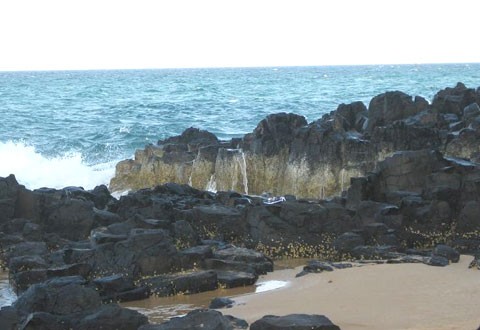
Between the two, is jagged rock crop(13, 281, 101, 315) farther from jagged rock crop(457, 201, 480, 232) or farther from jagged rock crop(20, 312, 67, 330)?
jagged rock crop(457, 201, 480, 232)

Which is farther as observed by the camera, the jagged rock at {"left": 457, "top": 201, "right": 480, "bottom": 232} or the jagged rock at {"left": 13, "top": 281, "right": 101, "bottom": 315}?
the jagged rock at {"left": 457, "top": 201, "right": 480, "bottom": 232}

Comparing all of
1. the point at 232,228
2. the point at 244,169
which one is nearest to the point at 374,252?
the point at 232,228

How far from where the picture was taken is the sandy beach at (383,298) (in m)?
11.3

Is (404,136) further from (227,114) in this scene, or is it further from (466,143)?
(227,114)

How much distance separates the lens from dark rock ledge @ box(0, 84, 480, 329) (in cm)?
1416

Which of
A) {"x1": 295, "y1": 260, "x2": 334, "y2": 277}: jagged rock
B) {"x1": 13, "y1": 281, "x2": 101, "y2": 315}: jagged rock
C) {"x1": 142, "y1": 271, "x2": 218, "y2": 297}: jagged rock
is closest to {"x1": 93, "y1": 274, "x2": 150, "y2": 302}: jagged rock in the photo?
{"x1": 142, "y1": 271, "x2": 218, "y2": 297}: jagged rock

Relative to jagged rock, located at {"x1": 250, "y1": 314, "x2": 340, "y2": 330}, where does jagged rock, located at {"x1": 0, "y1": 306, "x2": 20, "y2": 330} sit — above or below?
below

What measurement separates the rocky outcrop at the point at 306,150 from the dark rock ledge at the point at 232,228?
0.07m

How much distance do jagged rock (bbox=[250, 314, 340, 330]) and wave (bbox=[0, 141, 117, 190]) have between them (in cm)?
2156

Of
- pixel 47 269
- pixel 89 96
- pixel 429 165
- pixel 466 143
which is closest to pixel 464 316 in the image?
pixel 47 269

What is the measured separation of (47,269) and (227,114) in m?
41.5

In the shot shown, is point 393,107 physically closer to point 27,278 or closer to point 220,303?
point 27,278

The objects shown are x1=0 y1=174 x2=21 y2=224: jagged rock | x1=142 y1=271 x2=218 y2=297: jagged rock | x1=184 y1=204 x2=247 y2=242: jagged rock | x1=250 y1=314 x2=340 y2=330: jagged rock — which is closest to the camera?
x1=250 y1=314 x2=340 y2=330: jagged rock

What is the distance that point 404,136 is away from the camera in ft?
83.4
